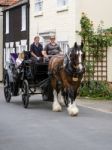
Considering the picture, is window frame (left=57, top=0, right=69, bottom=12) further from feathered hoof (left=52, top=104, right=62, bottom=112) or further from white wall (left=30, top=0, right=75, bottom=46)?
feathered hoof (left=52, top=104, right=62, bottom=112)

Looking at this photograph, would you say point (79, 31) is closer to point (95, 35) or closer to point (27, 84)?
point (95, 35)

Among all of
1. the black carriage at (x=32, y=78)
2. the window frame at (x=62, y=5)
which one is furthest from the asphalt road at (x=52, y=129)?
the window frame at (x=62, y=5)

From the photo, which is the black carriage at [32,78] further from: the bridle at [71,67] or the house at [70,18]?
the house at [70,18]

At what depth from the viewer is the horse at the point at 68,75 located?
642 inches

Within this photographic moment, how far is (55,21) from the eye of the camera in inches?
1100

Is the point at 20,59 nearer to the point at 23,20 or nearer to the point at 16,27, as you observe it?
the point at 23,20

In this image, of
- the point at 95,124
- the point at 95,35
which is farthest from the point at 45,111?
the point at 95,35

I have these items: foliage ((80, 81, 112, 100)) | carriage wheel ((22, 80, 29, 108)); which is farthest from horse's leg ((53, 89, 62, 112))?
foliage ((80, 81, 112, 100))

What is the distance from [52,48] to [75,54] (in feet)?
9.20

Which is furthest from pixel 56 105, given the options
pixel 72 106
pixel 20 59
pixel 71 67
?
pixel 20 59

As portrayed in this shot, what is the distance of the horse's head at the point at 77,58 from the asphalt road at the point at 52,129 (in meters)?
1.25

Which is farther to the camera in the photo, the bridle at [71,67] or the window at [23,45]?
the window at [23,45]

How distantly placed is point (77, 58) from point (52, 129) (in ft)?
9.68

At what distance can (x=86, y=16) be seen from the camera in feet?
82.2
